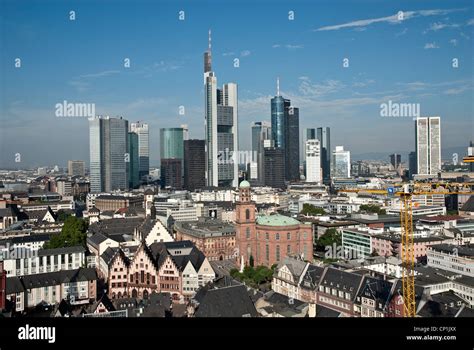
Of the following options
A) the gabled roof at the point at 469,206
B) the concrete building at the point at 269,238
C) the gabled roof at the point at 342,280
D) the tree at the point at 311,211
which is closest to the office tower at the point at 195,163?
the tree at the point at 311,211

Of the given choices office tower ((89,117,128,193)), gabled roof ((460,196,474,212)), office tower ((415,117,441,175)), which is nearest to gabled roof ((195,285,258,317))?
gabled roof ((460,196,474,212))

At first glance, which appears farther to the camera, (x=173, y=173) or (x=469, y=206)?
(x=173, y=173)

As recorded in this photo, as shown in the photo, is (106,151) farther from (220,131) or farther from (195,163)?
(220,131)

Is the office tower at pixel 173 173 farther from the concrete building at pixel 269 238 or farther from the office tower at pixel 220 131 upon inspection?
the concrete building at pixel 269 238

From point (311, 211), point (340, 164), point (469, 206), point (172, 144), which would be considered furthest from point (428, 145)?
point (172, 144)
